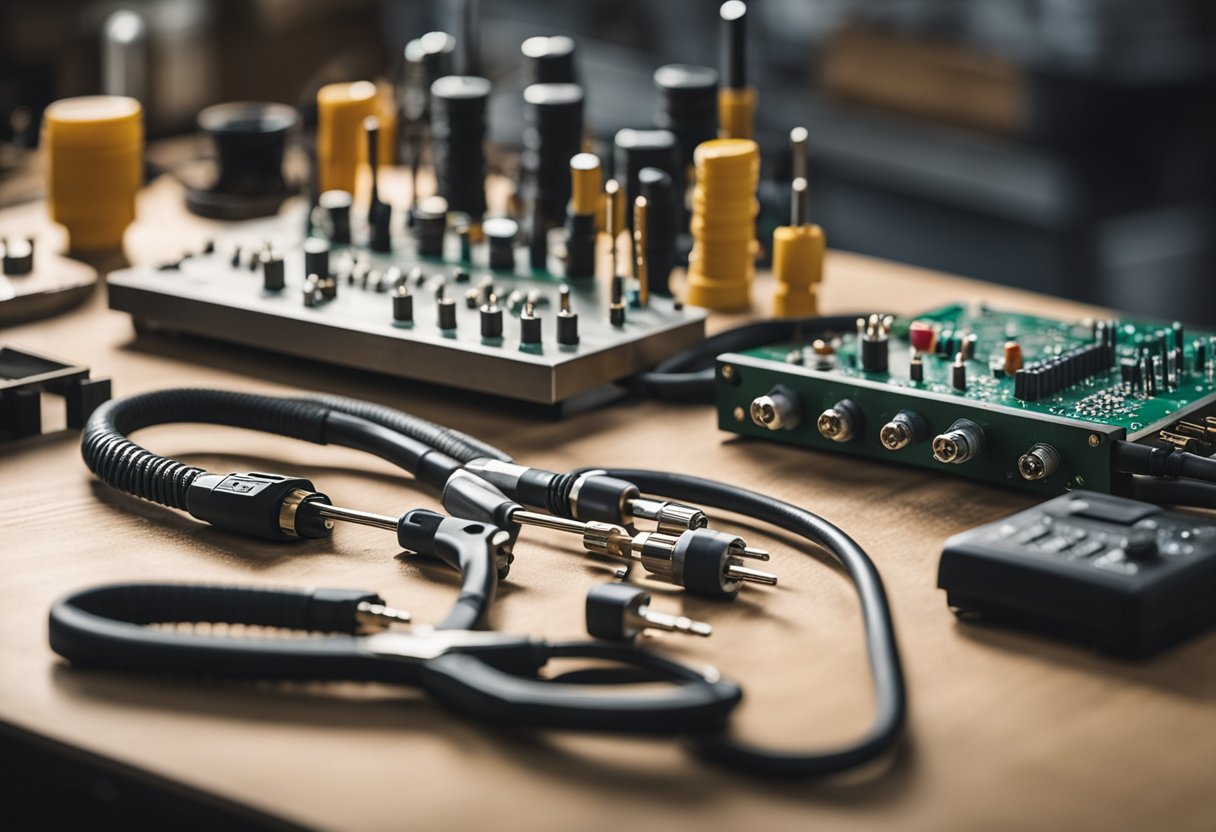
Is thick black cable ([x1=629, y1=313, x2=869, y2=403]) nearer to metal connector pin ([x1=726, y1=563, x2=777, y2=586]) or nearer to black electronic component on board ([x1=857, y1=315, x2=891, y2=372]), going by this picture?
A: black electronic component on board ([x1=857, y1=315, x2=891, y2=372])

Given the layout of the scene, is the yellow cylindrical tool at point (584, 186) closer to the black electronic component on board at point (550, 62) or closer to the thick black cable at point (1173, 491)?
the black electronic component on board at point (550, 62)

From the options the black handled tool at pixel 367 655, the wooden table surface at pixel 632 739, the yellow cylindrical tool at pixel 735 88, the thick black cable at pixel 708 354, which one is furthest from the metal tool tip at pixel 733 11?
the black handled tool at pixel 367 655

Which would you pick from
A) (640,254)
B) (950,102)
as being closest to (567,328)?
(640,254)

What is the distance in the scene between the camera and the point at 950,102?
122 inches

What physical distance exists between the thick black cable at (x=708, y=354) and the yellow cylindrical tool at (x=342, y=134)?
0.64 m

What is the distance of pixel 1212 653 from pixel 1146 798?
18 centimetres

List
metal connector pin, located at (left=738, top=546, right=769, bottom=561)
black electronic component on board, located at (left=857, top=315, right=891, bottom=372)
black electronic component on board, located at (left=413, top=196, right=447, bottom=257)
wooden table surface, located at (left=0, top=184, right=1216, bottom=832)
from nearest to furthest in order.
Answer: wooden table surface, located at (left=0, top=184, right=1216, bottom=832) → metal connector pin, located at (left=738, top=546, right=769, bottom=561) → black electronic component on board, located at (left=857, top=315, right=891, bottom=372) → black electronic component on board, located at (left=413, top=196, right=447, bottom=257)

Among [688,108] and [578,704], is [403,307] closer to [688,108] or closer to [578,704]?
[688,108]

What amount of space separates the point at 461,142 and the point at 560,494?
74 centimetres

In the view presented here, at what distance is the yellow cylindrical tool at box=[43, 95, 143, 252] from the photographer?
5.62 feet

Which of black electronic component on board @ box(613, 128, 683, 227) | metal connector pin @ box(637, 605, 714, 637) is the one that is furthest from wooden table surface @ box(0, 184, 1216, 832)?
black electronic component on board @ box(613, 128, 683, 227)

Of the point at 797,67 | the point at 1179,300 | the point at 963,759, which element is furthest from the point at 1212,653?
the point at 797,67

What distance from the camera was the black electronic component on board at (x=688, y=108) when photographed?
1.67 meters

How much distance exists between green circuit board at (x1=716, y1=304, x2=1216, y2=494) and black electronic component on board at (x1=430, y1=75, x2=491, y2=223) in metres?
0.54
